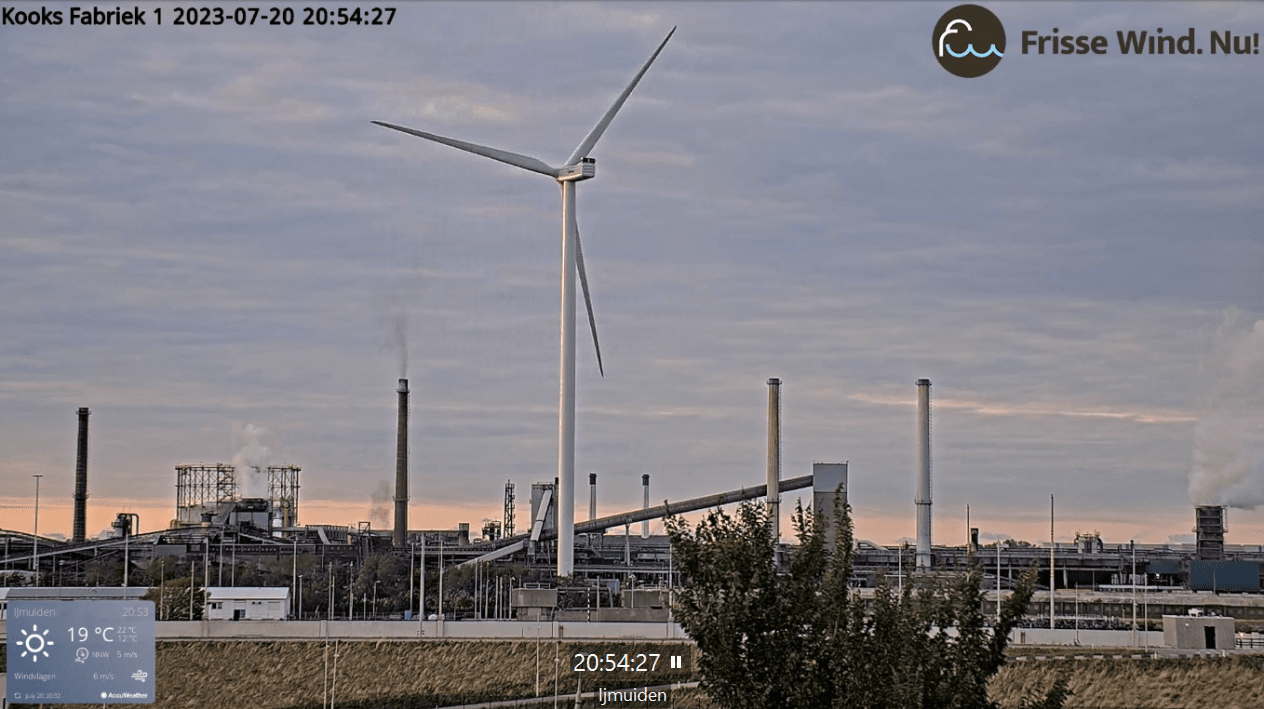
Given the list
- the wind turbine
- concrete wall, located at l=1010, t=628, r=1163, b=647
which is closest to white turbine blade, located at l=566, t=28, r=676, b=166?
the wind turbine

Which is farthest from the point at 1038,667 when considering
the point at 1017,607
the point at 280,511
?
the point at 280,511

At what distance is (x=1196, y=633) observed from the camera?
261 feet

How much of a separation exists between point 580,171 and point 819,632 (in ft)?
245

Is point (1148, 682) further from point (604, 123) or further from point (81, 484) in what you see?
point (81, 484)

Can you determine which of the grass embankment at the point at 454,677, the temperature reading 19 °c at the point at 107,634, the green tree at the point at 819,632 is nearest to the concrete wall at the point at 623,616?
the grass embankment at the point at 454,677

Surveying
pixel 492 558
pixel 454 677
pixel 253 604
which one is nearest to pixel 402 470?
pixel 492 558

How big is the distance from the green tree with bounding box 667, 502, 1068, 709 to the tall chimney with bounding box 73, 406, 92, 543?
13941 cm

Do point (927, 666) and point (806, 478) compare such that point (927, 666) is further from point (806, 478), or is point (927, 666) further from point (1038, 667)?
point (806, 478)

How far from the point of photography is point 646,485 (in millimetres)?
196750

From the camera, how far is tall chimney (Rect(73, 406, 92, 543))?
518 feet

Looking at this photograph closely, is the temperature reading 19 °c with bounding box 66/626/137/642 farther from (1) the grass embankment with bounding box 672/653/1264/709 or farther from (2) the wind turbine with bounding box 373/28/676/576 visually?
(2) the wind turbine with bounding box 373/28/676/576

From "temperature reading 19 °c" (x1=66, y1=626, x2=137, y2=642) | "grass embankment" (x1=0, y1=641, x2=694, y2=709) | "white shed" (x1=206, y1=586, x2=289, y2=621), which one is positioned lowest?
"grass embankment" (x1=0, y1=641, x2=694, y2=709)

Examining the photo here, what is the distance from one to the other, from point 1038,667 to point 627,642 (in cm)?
2203

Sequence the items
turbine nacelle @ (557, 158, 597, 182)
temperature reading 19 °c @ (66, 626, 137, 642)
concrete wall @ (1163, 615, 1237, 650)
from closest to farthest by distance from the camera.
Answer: temperature reading 19 °c @ (66, 626, 137, 642)
concrete wall @ (1163, 615, 1237, 650)
turbine nacelle @ (557, 158, 597, 182)
